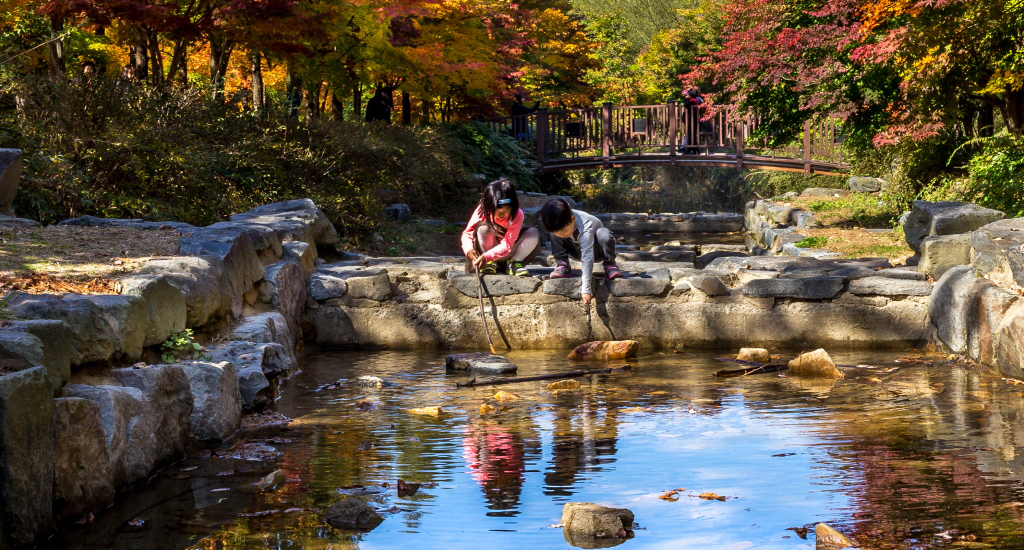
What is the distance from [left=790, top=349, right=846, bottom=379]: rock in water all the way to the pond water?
16 centimetres

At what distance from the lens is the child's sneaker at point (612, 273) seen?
7748 mm

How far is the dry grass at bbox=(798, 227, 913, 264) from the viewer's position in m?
10.3

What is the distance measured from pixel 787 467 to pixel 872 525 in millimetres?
843

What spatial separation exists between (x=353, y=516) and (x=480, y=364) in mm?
3142

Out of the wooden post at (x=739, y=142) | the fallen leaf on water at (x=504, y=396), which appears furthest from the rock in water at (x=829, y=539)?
the wooden post at (x=739, y=142)

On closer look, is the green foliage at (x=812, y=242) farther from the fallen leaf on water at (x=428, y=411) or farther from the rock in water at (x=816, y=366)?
the fallen leaf on water at (x=428, y=411)

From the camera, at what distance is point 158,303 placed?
16.0 feet

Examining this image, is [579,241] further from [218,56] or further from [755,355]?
[218,56]

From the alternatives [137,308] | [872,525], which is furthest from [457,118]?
[872,525]

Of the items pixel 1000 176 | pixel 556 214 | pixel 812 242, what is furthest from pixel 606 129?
pixel 556 214

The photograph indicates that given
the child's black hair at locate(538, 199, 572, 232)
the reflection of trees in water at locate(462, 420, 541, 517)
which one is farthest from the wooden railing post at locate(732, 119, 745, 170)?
the reflection of trees in water at locate(462, 420, 541, 517)

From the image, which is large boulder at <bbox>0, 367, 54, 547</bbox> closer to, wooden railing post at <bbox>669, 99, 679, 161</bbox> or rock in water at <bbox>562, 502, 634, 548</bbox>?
rock in water at <bbox>562, 502, 634, 548</bbox>

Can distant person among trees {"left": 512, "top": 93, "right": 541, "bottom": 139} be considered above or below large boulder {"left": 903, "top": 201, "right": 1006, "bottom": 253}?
above

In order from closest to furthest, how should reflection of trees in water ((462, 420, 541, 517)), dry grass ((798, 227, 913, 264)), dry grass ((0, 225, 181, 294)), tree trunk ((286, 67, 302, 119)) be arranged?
1. reflection of trees in water ((462, 420, 541, 517))
2. dry grass ((0, 225, 181, 294))
3. dry grass ((798, 227, 913, 264))
4. tree trunk ((286, 67, 302, 119))
